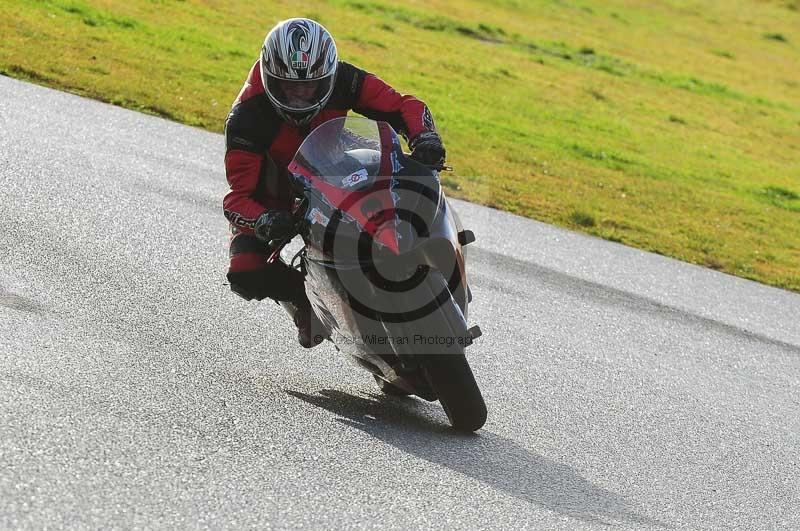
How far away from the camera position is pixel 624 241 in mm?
11109

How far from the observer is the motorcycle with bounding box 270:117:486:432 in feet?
15.5

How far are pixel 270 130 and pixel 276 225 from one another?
0.74m

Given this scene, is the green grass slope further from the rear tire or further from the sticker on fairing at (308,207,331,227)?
the rear tire

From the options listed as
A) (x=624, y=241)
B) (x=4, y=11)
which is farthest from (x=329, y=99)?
(x=4, y=11)

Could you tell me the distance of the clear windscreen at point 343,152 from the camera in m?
4.95

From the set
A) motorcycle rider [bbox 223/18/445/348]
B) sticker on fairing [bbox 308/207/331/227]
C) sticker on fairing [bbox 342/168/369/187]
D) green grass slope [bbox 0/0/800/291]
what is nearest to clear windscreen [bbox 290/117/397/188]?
sticker on fairing [bbox 342/168/369/187]

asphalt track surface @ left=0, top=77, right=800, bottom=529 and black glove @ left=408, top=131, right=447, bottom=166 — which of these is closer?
asphalt track surface @ left=0, top=77, right=800, bottom=529

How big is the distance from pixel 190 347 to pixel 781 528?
299cm

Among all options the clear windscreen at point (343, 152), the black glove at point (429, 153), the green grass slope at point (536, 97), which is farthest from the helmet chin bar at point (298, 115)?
the green grass slope at point (536, 97)

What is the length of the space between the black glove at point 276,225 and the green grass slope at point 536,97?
0.99 m

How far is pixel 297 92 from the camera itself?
539 cm

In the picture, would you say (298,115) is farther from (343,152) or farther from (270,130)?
(343,152)

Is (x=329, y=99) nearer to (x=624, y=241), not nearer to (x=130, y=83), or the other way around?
(x=624, y=241)

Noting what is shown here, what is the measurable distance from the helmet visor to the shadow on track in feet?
4.60
